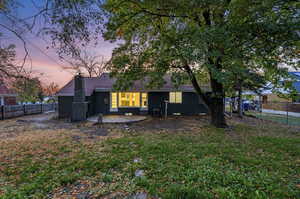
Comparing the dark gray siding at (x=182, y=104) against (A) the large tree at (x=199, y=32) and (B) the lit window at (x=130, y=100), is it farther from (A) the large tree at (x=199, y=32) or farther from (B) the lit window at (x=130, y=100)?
(A) the large tree at (x=199, y=32)

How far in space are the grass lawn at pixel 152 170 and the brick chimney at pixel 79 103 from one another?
5.09 meters

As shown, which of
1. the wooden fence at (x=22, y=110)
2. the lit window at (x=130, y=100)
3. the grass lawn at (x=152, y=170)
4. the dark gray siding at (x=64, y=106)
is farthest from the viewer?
the lit window at (x=130, y=100)

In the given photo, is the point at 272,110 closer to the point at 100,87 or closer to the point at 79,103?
the point at 100,87

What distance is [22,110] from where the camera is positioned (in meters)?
13.5

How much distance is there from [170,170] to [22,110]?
15.7 metres

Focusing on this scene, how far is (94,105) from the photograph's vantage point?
13.3m

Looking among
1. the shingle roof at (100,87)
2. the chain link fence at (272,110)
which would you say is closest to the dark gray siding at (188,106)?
the shingle roof at (100,87)

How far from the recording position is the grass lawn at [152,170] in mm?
2674

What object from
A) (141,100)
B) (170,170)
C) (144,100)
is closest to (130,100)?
(141,100)

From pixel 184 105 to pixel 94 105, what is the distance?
322 inches

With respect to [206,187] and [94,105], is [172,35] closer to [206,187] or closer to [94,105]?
[206,187]

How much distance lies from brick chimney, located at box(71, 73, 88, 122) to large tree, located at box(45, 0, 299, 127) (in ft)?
15.4

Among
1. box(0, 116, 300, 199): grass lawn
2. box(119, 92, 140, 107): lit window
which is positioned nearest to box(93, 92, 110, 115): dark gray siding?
box(119, 92, 140, 107): lit window

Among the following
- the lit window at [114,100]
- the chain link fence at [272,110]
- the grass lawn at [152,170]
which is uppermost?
the lit window at [114,100]
